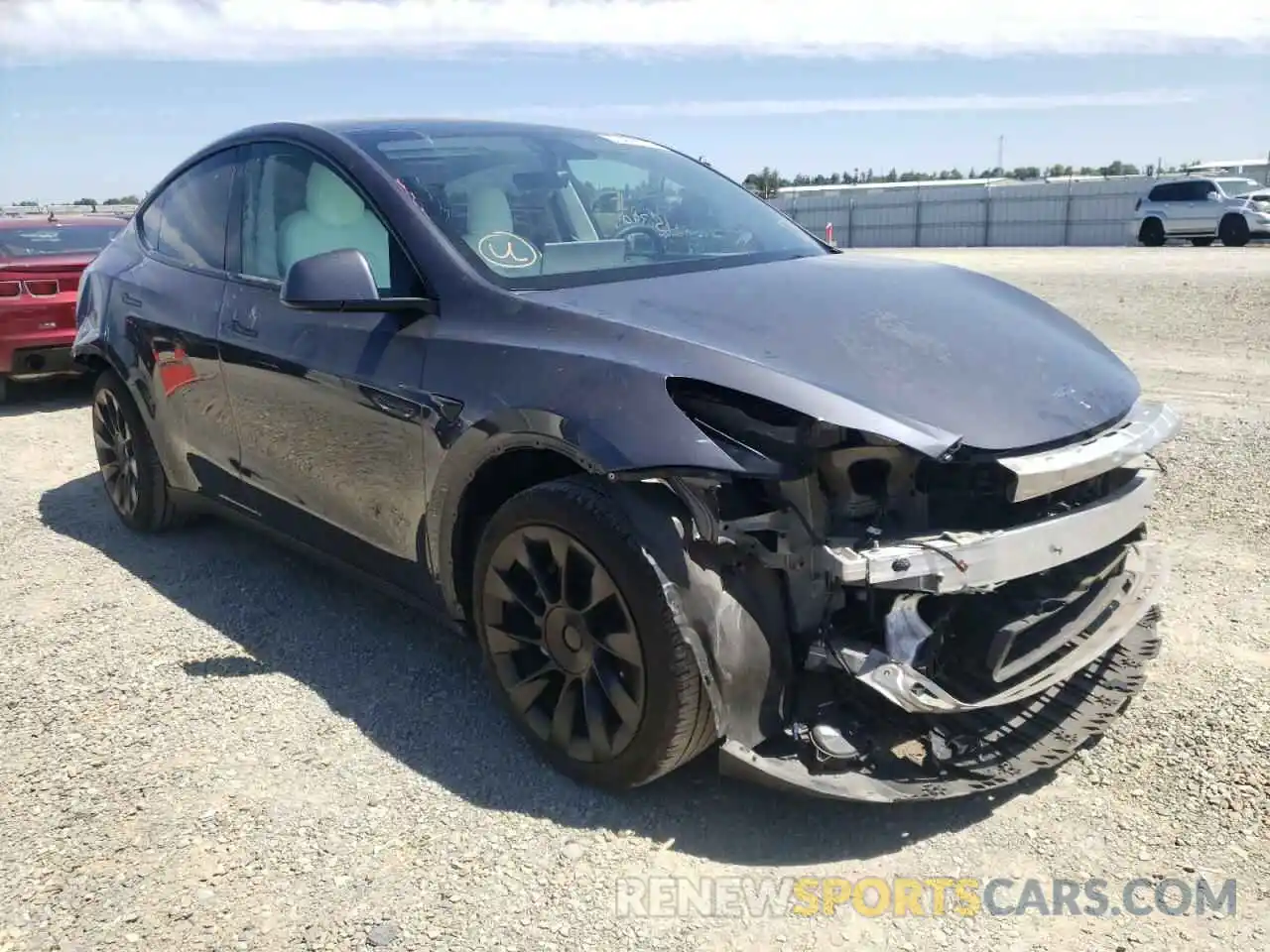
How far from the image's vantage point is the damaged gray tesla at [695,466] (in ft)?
8.25

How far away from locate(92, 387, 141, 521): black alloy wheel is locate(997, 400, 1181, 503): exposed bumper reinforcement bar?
407 centimetres

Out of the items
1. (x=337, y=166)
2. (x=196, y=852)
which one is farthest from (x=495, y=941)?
(x=337, y=166)

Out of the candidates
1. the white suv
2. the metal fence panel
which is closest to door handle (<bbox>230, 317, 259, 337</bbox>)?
the white suv

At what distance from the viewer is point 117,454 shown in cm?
523

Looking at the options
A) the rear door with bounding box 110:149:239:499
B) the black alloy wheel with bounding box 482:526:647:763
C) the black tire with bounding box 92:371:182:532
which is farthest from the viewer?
the black tire with bounding box 92:371:182:532

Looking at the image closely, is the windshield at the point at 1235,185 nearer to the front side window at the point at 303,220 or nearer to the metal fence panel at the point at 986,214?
the metal fence panel at the point at 986,214

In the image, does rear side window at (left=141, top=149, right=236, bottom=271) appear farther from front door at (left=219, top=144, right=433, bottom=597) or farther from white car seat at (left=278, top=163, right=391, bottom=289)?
white car seat at (left=278, top=163, right=391, bottom=289)

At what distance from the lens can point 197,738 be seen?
10.8ft

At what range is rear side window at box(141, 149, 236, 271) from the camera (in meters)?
4.30

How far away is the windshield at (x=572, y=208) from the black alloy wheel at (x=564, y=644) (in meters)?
0.86

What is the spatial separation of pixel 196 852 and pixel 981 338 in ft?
8.22

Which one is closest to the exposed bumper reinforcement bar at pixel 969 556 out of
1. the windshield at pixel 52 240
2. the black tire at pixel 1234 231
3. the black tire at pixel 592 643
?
the black tire at pixel 592 643

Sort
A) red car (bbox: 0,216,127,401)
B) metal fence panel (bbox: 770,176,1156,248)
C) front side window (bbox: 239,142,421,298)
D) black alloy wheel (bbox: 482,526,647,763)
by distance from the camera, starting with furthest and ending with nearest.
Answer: metal fence panel (bbox: 770,176,1156,248)
red car (bbox: 0,216,127,401)
front side window (bbox: 239,142,421,298)
black alloy wheel (bbox: 482,526,647,763)

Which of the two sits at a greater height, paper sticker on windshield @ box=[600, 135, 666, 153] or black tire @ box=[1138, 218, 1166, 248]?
paper sticker on windshield @ box=[600, 135, 666, 153]
